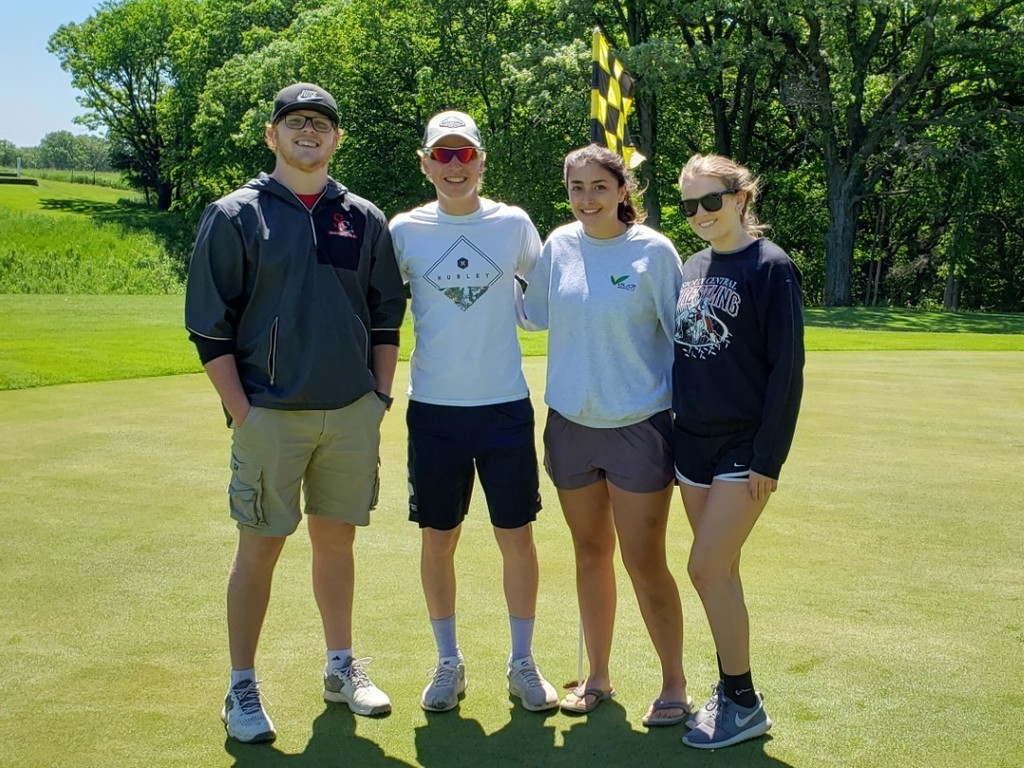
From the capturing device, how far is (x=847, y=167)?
2738 cm

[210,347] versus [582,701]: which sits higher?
[210,347]

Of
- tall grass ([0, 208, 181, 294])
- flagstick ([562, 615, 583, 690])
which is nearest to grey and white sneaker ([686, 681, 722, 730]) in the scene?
flagstick ([562, 615, 583, 690])

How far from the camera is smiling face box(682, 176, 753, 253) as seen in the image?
3217 mm

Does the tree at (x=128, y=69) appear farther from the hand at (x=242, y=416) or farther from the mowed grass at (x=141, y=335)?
the hand at (x=242, y=416)

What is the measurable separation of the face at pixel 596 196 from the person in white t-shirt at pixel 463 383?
0.95 feet

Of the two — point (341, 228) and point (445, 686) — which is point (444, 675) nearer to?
point (445, 686)

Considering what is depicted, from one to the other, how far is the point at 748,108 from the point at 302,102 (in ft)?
92.8

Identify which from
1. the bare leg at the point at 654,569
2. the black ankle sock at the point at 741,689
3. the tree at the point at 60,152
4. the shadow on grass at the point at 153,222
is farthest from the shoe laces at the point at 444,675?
the tree at the point at 60,152

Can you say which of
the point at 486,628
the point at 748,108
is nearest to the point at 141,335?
the point at 486,628

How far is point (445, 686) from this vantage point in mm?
3430

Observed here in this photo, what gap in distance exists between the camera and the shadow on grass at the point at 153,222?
39.8 meters

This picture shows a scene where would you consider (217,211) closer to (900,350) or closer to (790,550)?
(790,550)

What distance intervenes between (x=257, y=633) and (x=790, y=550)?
2549mm

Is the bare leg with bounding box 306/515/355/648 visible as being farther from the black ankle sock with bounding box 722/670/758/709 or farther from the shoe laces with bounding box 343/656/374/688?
the black ankle sock with bounding box 722/670/758/709
